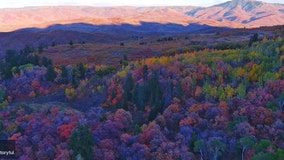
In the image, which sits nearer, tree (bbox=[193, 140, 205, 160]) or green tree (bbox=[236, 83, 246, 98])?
tree (bbox=[193, 140, 205, 160])

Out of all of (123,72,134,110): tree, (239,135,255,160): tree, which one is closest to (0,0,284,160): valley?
(123,72,134,110): tree

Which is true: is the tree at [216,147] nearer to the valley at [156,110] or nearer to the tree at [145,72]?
the valley at [156,110]

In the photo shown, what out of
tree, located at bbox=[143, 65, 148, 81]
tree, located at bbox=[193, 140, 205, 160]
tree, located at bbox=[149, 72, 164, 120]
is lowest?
tree, located at bbox=[193, 140, 205, 160]

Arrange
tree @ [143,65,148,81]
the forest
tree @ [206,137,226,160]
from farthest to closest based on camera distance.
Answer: tree @ [143,65,148,81]
the forest
tree @ [206,137,226,160]

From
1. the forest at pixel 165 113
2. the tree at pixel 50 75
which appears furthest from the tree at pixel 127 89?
the tree at pixel 50 75

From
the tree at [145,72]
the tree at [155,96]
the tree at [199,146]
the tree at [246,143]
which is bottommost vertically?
the tree at [199,146]

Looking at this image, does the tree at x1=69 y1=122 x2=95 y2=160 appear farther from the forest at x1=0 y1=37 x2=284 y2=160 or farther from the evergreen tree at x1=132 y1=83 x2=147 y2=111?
the evergreen tree at x1=132 y1=83 x2=147 y2=111

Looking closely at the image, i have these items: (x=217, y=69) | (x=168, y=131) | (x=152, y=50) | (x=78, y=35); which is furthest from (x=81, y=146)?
(x=78, y=35)
